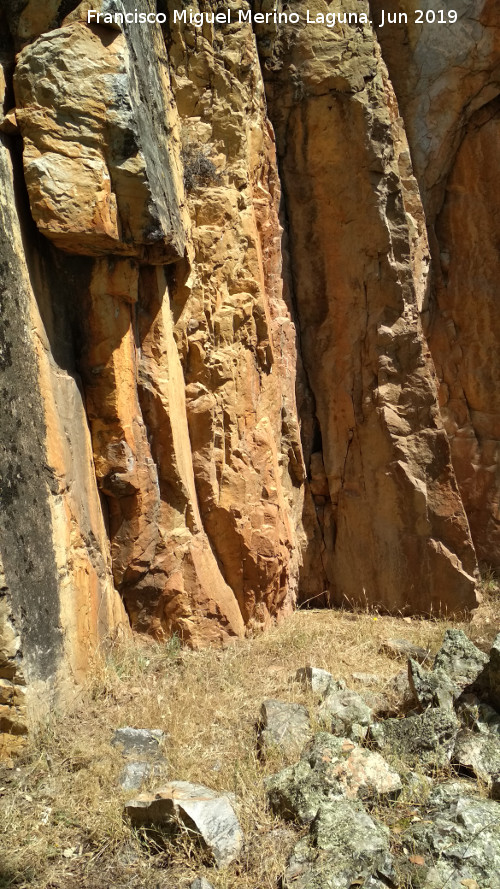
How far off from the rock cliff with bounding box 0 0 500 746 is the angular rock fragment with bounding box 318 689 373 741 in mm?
1081

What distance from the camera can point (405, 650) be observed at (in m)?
4.66

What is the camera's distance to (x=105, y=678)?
379 cm

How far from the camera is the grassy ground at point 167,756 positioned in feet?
8.65

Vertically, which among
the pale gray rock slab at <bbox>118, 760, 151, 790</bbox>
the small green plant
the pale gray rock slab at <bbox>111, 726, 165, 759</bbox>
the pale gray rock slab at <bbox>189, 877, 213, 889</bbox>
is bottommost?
the pale gray rock slab at <bbox>189, 877, 213, 889</bbox>

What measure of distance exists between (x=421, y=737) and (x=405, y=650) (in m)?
1.35

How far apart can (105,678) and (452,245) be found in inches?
197

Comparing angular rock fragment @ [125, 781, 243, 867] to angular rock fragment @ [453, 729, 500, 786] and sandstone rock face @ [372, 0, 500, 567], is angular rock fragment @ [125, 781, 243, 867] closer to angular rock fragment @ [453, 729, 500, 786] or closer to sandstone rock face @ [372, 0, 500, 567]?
angular rock fragment @ [453, 729, 500, 786]

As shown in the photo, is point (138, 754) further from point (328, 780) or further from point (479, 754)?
point (479, 754)

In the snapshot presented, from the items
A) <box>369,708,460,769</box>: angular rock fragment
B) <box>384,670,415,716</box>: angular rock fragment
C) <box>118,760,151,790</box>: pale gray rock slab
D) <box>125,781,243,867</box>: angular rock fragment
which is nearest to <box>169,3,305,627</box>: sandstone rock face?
<box>384,670,415,716</box>: angular rock fragment

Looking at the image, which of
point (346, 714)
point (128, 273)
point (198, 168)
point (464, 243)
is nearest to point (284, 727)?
point (346, 714)

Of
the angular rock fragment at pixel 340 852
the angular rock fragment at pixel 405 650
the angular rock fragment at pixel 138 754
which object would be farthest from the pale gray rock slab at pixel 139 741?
the angular rock fragment at pixel 405 650

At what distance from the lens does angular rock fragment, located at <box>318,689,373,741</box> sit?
3.42m

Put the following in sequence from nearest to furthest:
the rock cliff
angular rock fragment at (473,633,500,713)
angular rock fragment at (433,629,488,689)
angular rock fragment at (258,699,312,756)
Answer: angular rock fragment at (258,699,312,756)
angular rock fragment at (473,633,500,713)
the rock cliff
angular rock fragment at (433,629,488,689)

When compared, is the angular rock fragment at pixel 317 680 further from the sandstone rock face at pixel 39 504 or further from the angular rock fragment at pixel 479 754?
the sandstone rock face at pixel 39 504
